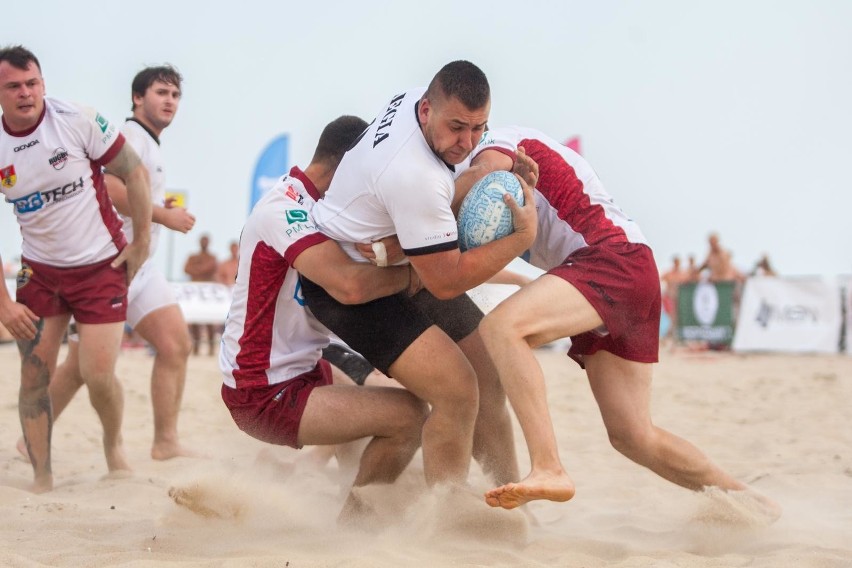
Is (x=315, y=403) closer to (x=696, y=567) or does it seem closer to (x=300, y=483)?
(x=300, y=483)

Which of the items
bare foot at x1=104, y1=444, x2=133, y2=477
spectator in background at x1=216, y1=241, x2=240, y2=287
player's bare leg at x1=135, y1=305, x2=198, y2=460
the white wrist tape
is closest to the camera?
the white wrist tape

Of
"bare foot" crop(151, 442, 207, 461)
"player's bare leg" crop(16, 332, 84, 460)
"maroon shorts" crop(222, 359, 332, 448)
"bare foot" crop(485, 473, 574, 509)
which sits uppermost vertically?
"maroon shorts" crop(222, 359, 332, 448)

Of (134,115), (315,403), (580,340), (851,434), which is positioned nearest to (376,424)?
(315,403)

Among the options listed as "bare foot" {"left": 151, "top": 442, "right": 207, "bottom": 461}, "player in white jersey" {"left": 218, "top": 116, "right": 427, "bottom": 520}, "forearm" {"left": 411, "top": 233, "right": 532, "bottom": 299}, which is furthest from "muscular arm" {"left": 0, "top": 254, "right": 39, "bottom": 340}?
"forearm" {"left": 411, "top": 233, "right": 532, "bottom": 299}

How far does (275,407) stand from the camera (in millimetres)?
4426

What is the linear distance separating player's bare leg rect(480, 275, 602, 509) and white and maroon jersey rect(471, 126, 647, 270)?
0.32 metres

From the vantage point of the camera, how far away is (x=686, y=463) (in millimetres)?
4453

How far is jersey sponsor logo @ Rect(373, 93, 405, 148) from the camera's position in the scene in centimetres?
413

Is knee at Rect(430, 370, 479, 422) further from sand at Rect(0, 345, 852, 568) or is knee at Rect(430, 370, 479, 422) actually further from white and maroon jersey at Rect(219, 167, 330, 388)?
white and maroon jersey at Rect(219, 167, 330, 388)

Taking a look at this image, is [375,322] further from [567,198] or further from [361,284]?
[567,198]

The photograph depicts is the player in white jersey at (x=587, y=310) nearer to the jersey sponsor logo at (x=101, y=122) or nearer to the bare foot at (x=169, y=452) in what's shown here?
the jersey sponsor logo at (x=101, y=122)

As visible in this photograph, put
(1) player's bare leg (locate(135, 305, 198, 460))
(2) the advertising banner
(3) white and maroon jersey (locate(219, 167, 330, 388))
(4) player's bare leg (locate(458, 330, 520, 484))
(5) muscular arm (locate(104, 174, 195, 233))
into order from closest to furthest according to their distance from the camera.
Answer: (3) white and maroon jersey (locate(219, 167, 330, 388)) < (4) player's bare leg (locate(458, 330, 520, 484)) < (5) muscular arm (locate(104, 174, 195, 233)) < (1) player's bare leg (locate(135, 305, 198, 460)) < (2) the advertising banner

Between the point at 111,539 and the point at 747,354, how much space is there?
46.0 feet

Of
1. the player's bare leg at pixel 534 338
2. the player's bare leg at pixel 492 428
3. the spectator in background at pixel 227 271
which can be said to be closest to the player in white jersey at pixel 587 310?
the player's bare leg at pixel 534 338
